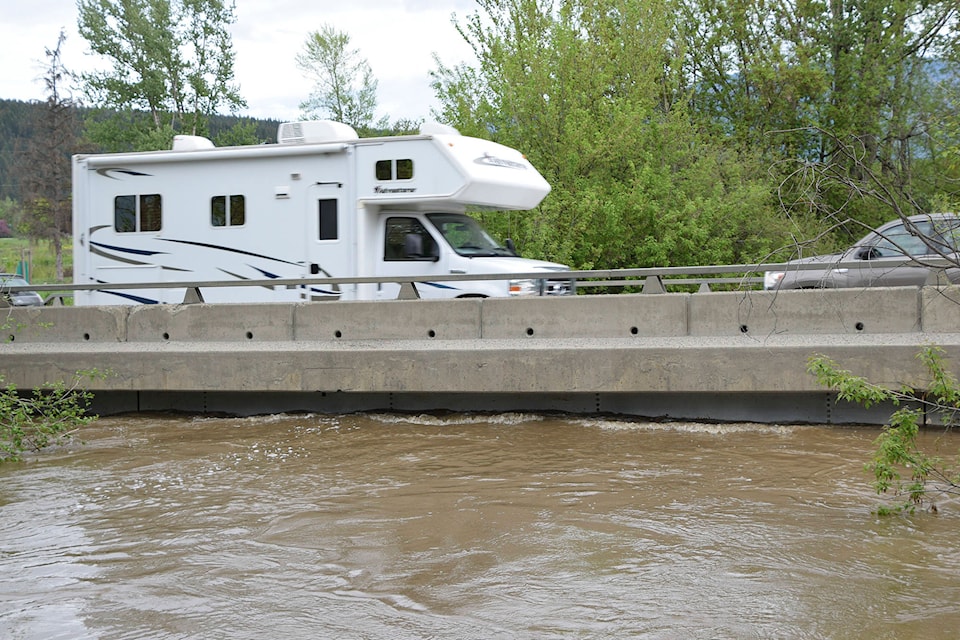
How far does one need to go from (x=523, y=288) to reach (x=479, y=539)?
600 centimetres

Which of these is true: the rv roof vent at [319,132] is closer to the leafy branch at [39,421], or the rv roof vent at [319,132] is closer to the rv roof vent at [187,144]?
the rv roof vent at [187,144]

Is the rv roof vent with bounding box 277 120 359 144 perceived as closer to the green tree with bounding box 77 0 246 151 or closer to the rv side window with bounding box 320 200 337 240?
the rv side window with bounding box 320 200 337 240

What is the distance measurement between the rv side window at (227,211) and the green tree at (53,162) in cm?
4289

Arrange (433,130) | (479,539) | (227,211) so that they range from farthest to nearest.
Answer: (227,211)
(433,130)
(479,539)

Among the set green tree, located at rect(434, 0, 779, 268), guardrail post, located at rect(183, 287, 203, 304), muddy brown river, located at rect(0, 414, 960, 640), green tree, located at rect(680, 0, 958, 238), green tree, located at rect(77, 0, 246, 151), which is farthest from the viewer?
green tree, located at rect(77, 0, 246, 151)

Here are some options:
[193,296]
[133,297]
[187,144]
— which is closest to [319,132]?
[187,144]

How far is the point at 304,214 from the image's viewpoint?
1377cm

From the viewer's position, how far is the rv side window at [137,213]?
578 inches

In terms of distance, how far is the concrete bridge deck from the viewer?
9906mm

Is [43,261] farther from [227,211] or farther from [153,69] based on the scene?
[227,211]

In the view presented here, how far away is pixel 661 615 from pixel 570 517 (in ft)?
6.83

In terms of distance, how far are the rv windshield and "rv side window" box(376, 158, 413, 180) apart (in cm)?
61

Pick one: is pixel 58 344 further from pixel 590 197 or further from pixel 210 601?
pixel 590 197

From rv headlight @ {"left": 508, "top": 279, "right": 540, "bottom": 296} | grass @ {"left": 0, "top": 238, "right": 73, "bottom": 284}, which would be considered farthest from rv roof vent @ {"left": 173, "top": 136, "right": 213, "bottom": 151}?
grass @ {"left": 0, "top": 238, "right": 73, "bottom": 284}
